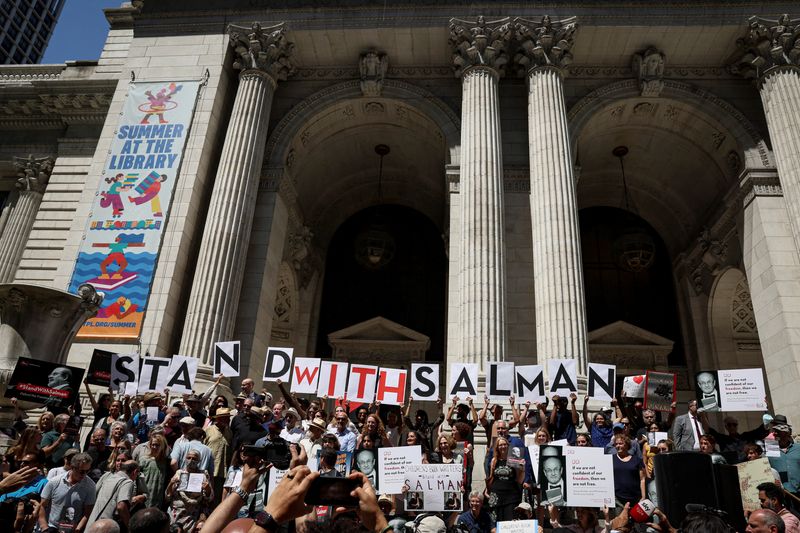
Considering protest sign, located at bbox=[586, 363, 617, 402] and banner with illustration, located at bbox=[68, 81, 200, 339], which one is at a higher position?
banner with illustration, located at bbox=[68, 81, 200, 339]

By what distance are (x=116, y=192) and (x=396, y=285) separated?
1248 centimetres

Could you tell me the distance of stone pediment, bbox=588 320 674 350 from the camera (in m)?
24.7

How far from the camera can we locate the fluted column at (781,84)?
58.4ft

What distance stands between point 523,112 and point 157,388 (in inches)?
584

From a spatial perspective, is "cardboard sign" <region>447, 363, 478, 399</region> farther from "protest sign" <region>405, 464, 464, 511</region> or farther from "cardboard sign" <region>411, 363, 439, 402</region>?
"protest sign" <region>405, 464, 464, 511</region>

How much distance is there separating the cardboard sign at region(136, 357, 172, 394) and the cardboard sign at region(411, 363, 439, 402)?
567 cm

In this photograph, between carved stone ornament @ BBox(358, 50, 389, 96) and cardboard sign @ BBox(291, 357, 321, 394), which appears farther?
carved stone ornament @ BBox(358, 50, 389, 96)

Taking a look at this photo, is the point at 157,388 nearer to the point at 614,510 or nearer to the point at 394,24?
the point at 614,510

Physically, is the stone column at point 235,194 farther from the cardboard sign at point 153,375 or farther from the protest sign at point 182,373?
the protest sign at point 182,373

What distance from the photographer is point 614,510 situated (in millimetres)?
9195

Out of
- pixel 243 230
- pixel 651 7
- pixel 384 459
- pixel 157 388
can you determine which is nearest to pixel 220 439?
pixel 384 459

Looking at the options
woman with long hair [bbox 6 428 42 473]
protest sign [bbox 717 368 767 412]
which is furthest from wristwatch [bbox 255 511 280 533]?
protest sign [bbox 717 368 767 412]

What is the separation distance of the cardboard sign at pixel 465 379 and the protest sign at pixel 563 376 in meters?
1.72

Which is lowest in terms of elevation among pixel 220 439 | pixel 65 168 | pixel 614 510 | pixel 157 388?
pixel 614 510
